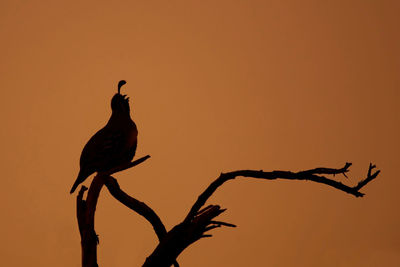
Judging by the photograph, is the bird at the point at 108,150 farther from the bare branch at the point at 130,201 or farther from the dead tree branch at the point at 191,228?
the dead tree branch at the point at 191,228

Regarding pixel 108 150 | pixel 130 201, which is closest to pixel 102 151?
pixel 108 150

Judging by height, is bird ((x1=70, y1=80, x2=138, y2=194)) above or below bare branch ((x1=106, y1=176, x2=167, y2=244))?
above

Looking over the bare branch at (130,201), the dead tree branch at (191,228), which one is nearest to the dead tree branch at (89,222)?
the bare branch at (130,201)

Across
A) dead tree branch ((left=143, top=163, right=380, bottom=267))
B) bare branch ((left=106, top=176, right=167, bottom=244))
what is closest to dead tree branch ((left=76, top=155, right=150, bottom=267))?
bare branch ((left=106, top=176, right=167, bottom=244))

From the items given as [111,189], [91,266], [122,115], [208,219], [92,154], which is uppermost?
[122,115]

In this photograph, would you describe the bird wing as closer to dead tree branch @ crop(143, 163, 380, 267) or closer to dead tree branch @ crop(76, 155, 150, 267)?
dead tree branch @ crop(76, 155, 150, 267)

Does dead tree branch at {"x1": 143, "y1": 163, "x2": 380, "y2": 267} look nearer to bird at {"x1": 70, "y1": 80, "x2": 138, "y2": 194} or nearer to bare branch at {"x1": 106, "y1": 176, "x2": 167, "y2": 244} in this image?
bare branch at {"x1": 106, "y1": 176, "x2": 167, "y2": 244}

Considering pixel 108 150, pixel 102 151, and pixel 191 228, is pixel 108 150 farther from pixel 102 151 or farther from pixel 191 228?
pixel 191 228

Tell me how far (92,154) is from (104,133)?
91 millimetres

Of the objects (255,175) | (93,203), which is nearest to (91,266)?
(93,203)

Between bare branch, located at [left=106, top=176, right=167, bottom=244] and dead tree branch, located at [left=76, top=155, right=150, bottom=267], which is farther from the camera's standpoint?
bare branch, located at [left=106, top=176, right=167, bottom=244]

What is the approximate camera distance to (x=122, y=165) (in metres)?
1.44

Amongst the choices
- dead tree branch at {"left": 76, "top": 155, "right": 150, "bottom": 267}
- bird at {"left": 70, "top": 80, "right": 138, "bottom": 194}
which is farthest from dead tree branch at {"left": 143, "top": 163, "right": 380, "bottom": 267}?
bird at {"left": 70, "top": 80, "right": 138, "bottom": 194}

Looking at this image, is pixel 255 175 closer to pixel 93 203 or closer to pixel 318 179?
pixel 318 179
